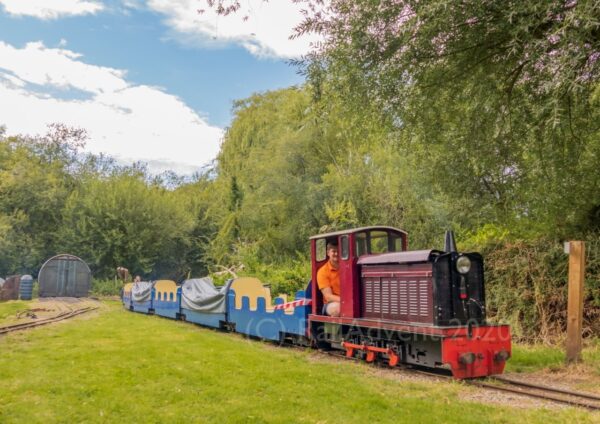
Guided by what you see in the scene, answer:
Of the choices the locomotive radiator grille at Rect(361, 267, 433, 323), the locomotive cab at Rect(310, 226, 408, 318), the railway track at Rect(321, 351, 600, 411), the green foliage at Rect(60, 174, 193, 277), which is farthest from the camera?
the green foliage at Rect(60, 174, 193, 277)

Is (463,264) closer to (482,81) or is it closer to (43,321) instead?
(482,81)

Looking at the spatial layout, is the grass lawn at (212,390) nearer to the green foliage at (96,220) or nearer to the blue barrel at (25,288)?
the blue barrel at (25,288)

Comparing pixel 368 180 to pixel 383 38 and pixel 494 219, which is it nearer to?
pixel 494 219

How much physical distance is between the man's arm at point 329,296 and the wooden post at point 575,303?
12.9 ft

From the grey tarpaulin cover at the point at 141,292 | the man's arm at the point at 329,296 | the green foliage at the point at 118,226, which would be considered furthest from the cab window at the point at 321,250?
the green foliage at the point at 118,226

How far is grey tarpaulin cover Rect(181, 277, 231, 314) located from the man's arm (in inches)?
173

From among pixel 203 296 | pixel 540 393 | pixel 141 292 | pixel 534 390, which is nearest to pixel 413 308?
pixel 534 390

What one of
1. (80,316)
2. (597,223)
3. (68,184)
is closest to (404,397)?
(597,223)

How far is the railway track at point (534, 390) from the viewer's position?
6496 millimetres

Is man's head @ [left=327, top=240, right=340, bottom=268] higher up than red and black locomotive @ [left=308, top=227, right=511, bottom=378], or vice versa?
man's head @ [left=327, top=240, right=340, bottom=268]

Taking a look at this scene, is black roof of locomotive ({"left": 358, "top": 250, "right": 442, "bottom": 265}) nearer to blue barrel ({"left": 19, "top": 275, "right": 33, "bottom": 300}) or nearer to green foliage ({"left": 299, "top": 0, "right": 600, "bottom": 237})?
green foliage ({"left": 299, "top": 0, "right": 600, "bottom": 237})

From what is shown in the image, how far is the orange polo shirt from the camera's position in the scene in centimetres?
1012

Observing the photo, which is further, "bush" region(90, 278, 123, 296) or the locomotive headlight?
"bush" region(90, 278, 123, 296)

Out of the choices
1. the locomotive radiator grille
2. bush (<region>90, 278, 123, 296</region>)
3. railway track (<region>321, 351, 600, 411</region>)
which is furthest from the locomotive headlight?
bush (<region>90, 278, 123, 296</region>)
